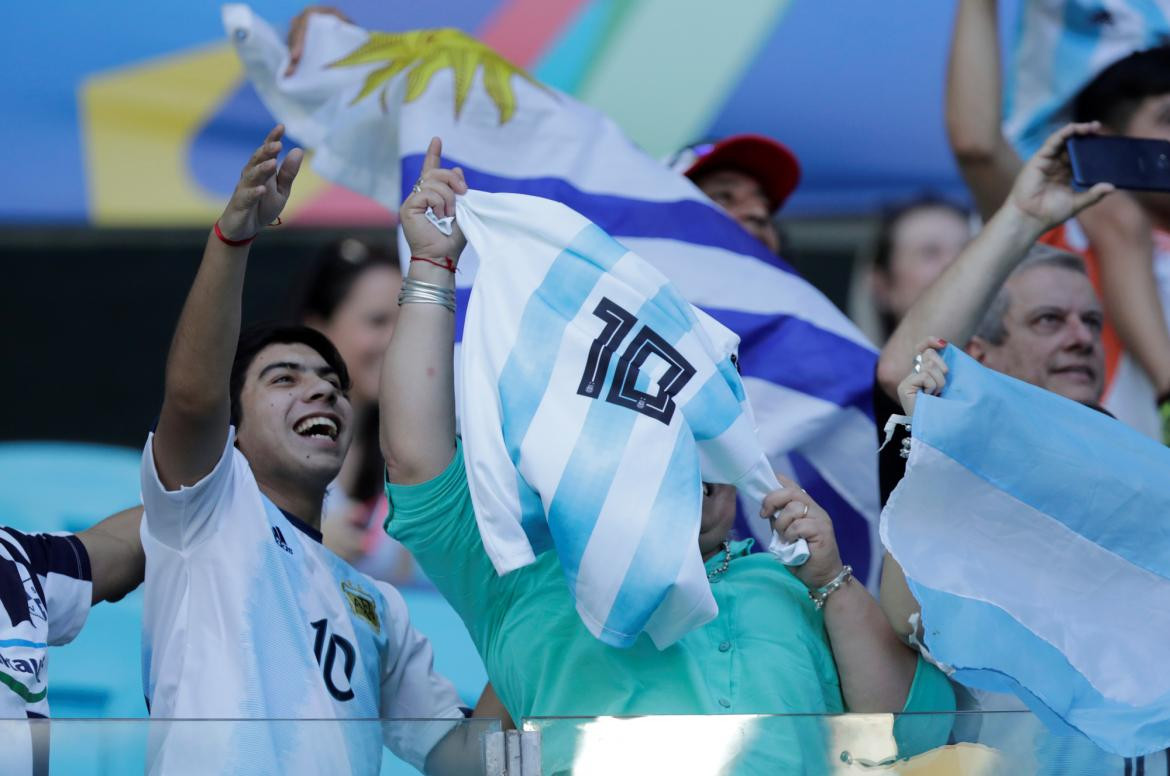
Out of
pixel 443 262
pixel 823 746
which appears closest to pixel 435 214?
pixel 443 262

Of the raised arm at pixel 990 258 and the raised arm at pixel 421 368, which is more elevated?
the raised arm at pixel 990 258

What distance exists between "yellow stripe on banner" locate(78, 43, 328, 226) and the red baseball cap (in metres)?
1.04

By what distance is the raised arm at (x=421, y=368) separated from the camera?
2.32 meters

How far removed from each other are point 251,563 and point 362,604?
25cm

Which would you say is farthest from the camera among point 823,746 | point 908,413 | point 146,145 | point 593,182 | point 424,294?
point 146,145

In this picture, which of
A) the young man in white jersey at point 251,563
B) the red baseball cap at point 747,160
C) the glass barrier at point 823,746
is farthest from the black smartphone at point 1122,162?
the young man in white jersey at point 251,563

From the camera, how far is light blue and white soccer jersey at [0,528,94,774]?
2248mm

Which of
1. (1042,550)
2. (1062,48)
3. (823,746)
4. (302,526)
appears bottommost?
(302,526)

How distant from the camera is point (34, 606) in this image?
91.8 inches

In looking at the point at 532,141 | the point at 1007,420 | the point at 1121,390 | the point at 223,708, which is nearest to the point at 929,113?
the point at 1121,390

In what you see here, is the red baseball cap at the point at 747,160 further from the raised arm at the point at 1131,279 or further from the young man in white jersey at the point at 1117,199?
the raised arm at the point at 1131,279

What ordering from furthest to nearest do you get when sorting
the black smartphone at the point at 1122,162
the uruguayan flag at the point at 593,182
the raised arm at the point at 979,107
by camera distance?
the raised arm at the point at 979,107
the uruguayan flag at the point at 593,182
the black smartphone at the point at 1122,162

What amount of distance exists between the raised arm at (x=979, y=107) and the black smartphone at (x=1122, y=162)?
0.64m

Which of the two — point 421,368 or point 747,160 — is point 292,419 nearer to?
point 421,368
